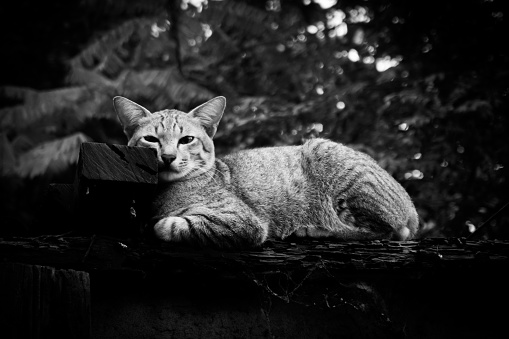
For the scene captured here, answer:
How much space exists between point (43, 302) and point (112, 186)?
57cm

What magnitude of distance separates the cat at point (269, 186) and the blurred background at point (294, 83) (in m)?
1.83

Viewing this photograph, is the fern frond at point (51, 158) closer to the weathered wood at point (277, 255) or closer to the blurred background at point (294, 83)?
the blurred background at point (294, 83)

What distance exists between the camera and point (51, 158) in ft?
22.1

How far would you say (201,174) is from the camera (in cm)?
387

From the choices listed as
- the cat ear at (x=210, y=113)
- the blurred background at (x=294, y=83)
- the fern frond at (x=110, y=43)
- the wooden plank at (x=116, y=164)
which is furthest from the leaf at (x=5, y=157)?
the wooden plank at (x=116, y=164)

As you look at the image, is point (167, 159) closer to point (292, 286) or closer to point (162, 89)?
point (292, 286)

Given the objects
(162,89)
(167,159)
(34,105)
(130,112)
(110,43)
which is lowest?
(167,159)

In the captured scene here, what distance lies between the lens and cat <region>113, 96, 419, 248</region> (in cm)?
357

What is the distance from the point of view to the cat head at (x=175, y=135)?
363 cm

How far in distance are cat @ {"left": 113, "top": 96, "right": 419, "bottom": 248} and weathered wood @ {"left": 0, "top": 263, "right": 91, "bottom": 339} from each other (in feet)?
3.38

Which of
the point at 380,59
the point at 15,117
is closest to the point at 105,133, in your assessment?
the point at 15,117

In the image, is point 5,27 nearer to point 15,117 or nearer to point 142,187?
point 15,117

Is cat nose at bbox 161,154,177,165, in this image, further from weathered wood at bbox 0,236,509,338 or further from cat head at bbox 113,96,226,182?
weathered wood at bbox 0,236,509,338

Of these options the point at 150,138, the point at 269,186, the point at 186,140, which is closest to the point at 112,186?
the point at 150,138
